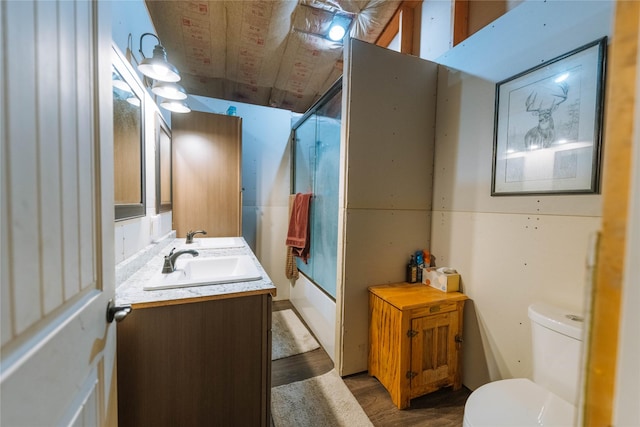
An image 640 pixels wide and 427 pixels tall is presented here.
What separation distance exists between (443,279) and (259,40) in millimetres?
2560

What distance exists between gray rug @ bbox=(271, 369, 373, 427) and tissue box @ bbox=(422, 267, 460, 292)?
35.2 inches

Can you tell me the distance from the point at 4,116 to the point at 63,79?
7.9 inches

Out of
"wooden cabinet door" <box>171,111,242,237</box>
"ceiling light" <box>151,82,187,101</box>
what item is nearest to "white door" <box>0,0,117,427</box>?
"ceiling light" <box>151,82,187,101</box>

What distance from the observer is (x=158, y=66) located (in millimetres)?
1207

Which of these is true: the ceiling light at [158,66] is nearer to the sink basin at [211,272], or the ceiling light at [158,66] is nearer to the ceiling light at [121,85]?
the ceiling light at [121,85]

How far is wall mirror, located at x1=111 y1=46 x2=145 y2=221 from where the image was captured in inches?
Answer: 42.3

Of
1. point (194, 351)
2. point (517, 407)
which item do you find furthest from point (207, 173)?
point (517, 407)

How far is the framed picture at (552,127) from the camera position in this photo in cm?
107

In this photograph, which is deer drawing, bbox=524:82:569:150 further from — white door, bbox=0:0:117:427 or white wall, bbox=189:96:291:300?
white wall, bbox=189:96:291:300

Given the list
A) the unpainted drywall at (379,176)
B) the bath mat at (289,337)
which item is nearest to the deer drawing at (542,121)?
the unpainted drywall at (379,176)

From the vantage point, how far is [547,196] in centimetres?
122

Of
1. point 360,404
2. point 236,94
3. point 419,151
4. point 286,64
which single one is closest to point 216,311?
point 360,404

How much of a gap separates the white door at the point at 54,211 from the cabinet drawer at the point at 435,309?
1.40 metres

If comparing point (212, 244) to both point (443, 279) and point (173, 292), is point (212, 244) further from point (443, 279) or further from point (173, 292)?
point (443, 279)
